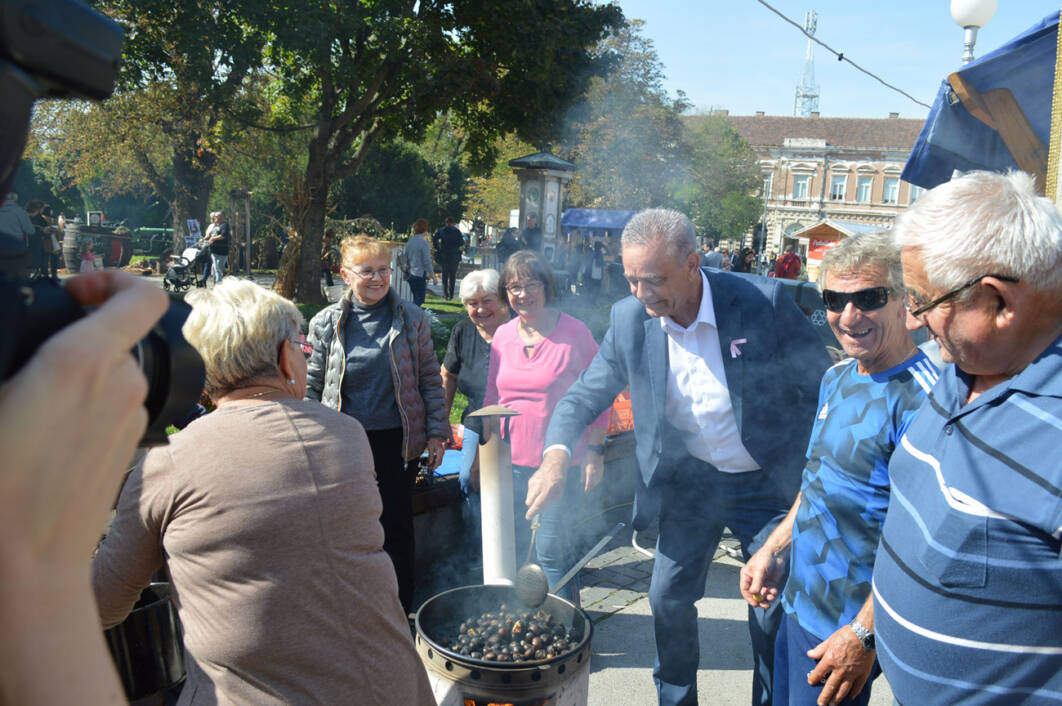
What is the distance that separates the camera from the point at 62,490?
0.58m

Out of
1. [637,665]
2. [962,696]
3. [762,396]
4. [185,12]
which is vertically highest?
[185,12]

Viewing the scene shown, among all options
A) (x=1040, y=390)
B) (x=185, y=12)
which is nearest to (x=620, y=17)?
(x=185, y=12)

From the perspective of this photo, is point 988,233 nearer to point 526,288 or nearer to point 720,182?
point 526,288

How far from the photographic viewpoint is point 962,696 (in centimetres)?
153

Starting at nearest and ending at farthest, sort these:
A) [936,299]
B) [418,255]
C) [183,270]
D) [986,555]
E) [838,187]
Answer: [986,555] < [936,299] < [418,255] < [183,270] < [838,187]

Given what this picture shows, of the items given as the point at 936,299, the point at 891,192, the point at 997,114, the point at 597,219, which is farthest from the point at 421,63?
the point at 891,192

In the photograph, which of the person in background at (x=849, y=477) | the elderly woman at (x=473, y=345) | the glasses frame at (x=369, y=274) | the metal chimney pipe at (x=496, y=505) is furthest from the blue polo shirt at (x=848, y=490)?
the glasses frame at (x=369, y=274)

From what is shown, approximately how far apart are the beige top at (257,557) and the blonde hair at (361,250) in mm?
2120

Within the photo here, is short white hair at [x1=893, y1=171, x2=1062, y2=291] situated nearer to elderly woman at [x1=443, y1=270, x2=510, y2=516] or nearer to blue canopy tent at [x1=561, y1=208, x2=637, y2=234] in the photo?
elderly woman at [x1=443, y1=270, x2=510, y2=516]

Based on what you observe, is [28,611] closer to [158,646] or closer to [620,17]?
[158,646]

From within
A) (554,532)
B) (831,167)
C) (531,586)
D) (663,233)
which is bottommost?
(554,532)

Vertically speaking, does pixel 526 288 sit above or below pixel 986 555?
above

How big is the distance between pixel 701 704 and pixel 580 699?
4.02 ft

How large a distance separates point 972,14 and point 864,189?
65810 mm
